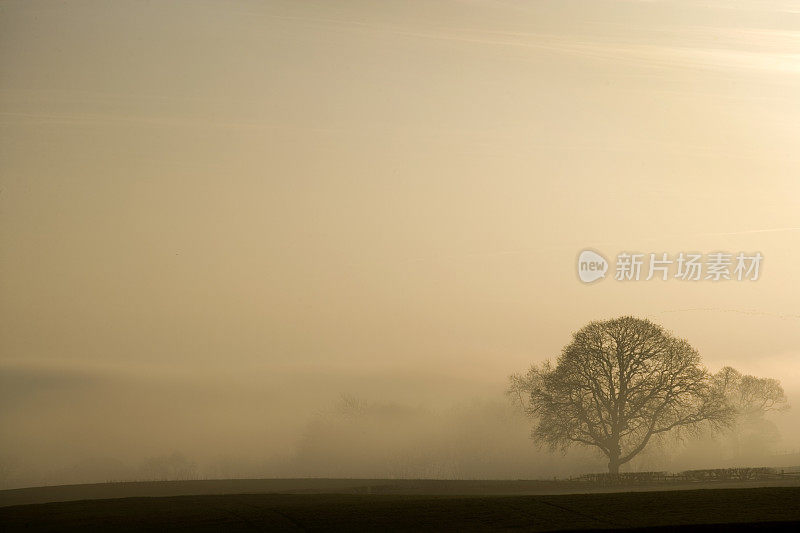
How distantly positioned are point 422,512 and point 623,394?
1061 inches

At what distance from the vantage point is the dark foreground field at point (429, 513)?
38.8m

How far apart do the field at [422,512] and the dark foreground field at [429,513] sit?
0.05m

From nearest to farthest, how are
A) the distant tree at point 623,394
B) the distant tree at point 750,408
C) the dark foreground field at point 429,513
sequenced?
1. the dark foreground field at point 429,513
2. the distant tree at point 623,394
3. the distant tree at point 750,408

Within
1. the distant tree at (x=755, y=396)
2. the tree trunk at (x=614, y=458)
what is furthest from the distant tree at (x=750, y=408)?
the tree trunk at (x=614, y=458)

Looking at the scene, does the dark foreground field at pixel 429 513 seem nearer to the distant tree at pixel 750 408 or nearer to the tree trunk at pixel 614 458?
the tree trunk at pixel 614 458

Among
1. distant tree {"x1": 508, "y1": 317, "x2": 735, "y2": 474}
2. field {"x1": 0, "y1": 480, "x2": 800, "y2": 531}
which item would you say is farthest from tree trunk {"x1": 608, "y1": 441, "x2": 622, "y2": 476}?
field {"x1": 0, "y1": 480, "x2": 800, "y2": 531}

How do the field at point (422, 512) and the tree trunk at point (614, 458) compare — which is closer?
the field at point (422, 512)

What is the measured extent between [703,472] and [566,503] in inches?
922

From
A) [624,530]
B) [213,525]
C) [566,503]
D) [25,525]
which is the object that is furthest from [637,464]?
[25,525]

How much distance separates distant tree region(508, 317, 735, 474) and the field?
14038 millimetres

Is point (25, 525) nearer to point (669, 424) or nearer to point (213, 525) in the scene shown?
point (213, 525)

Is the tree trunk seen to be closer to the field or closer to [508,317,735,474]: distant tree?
[508,317,735,474]: distant tree

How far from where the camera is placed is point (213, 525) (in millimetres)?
38719

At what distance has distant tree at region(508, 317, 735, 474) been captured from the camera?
63531mm
